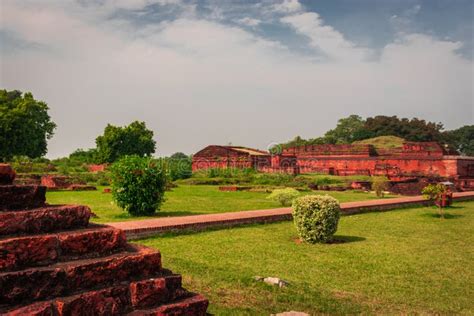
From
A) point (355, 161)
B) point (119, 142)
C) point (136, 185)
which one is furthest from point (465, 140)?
point (136, 185)

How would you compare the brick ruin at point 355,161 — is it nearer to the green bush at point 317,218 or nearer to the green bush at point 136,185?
the green bush at point 136,185

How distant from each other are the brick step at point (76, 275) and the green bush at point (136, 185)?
7577 mm

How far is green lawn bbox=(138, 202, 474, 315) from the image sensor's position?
4277mm

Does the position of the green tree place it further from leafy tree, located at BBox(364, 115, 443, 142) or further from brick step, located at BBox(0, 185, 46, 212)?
brick step, located at BBox(0, 185, 46, 212)

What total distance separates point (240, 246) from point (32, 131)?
1239 inches

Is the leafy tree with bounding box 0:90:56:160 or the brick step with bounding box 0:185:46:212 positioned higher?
the leafy tree with bounding box 0:90:56:160

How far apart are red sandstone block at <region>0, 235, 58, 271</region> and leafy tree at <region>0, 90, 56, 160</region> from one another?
3246 centimetres

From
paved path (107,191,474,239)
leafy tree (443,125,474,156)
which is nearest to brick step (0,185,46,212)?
paved path (107,191,474,239)

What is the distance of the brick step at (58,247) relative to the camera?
2514 millimetres

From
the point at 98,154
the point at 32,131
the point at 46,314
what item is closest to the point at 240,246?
the point at 46,314

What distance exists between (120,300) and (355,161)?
114 ft

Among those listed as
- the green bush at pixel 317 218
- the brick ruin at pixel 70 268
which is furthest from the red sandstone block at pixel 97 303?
the green bush at pixel 317 218

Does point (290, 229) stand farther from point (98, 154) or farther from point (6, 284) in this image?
point (98, 154)

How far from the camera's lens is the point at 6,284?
2.39 m
